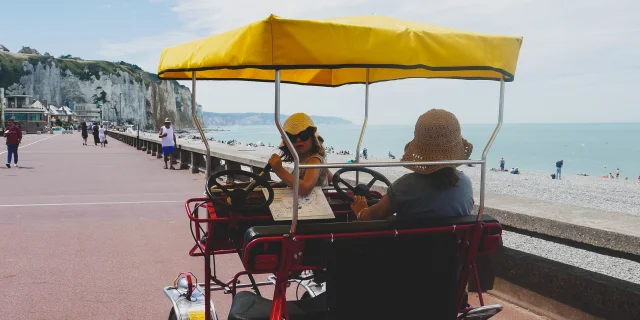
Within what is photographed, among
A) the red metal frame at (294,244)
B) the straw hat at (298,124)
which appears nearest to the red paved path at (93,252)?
the red metal frame at (294,244)

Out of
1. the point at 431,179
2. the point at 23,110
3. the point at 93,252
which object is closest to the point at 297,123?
the point at 431,179

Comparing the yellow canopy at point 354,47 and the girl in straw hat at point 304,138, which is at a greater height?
the yellow canopy at point 354,47

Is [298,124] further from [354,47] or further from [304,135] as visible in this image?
[354,47]

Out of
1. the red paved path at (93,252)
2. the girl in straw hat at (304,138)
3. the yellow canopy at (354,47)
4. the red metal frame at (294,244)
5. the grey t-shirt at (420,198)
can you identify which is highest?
the yellow canopy at (354,47)

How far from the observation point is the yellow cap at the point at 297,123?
170 inches

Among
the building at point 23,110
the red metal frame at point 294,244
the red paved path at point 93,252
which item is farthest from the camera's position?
the building at point 23,110

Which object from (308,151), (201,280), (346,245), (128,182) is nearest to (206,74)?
(308,151)

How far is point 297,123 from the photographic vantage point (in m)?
→ 4.37

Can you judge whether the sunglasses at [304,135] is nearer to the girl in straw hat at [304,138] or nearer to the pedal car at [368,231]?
the girl in straw hat at [304,138]

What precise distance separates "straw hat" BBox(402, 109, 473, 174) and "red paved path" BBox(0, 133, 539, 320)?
2.43 meters

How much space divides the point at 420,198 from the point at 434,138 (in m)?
0.36

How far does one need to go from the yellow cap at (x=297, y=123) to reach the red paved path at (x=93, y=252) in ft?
6.71

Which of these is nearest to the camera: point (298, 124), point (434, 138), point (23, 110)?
point (434, 138)

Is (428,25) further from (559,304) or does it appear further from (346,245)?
(559,304)
